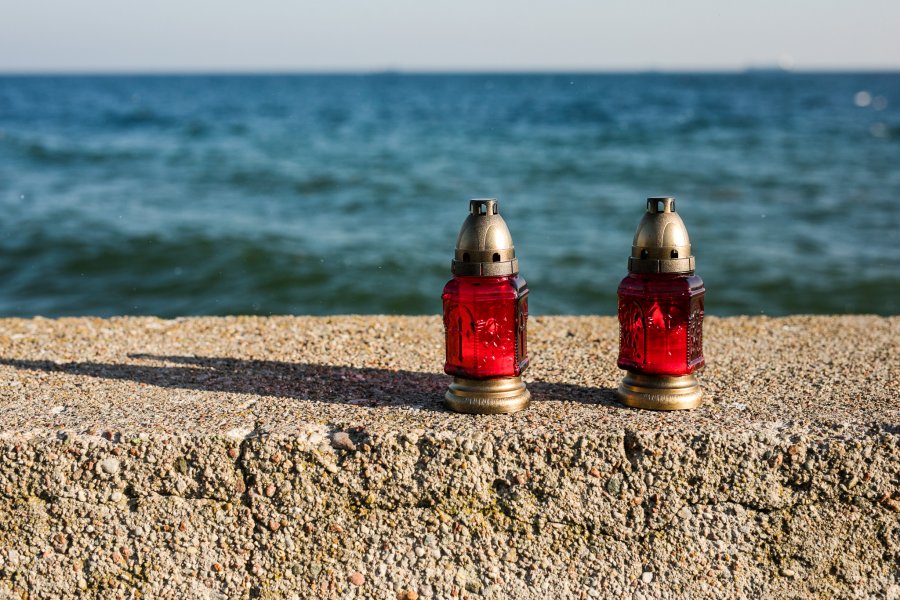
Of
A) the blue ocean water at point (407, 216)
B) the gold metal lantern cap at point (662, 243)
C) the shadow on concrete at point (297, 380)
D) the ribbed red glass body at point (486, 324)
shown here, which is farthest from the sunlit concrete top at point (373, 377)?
the blue ocean water at point (407, 216)

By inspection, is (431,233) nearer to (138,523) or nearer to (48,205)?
(48,205)

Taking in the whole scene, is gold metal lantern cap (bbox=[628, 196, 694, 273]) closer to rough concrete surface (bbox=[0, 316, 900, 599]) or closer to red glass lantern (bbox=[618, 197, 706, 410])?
red glass lantern (bbox=[618, 197, 706, 410])

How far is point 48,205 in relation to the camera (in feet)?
37.5

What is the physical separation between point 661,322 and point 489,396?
47 centimetres

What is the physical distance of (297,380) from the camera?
272cm

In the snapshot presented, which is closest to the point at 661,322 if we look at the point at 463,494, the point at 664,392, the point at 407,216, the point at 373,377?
the point at 664,392

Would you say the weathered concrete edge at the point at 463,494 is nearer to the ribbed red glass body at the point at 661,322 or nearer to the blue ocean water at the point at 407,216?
the ribbed red glass body at the point at 661,322

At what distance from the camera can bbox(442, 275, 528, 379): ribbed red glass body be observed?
2234mm

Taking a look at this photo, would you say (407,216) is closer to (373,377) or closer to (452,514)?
(373,377)

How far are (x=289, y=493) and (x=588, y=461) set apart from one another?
703mm

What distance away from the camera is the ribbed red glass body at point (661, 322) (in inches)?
89.8

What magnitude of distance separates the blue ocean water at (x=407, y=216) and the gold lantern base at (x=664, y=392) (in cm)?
512

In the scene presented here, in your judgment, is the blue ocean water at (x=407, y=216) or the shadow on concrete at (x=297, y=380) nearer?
the shadow on concrete at (x=297, y=380)

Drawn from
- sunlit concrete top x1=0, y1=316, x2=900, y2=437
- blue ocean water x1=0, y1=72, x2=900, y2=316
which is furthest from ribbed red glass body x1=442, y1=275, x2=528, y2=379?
blue ocean water x1=0, y1=72, x2=900, y2=316
